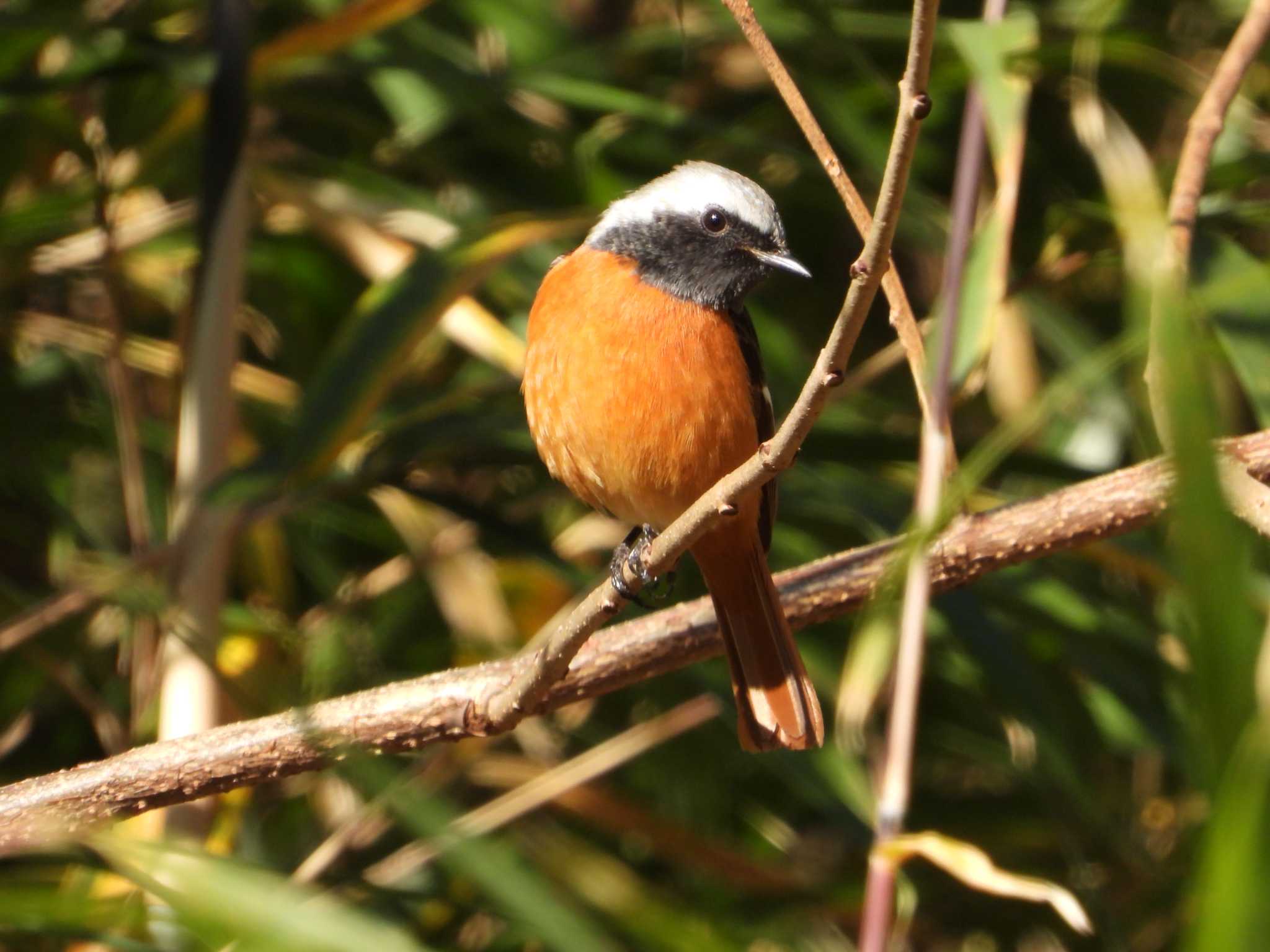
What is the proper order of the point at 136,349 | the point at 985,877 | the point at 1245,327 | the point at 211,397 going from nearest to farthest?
the point at 985,877, the point at 1245,327, the point at 211,397, the point at 136,349

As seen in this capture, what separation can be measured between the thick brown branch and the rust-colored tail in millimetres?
172

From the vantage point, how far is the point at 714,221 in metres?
3.66

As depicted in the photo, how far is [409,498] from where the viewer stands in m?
4.70

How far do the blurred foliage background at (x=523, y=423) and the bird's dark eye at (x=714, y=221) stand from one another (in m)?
0.49

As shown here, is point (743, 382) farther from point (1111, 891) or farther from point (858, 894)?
point (1111, 891)

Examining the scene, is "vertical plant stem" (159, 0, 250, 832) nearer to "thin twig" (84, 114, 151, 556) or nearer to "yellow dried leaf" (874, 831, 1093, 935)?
"thin twig" (84, 114, 151, 556)

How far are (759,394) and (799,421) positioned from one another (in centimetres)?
160

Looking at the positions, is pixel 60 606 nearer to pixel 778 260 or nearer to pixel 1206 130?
pixel 778 260

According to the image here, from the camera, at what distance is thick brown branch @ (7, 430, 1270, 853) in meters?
2.63

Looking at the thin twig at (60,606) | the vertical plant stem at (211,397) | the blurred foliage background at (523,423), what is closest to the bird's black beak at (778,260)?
the blurred foliage background at (523,423)

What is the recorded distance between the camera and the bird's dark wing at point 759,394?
3586 mm

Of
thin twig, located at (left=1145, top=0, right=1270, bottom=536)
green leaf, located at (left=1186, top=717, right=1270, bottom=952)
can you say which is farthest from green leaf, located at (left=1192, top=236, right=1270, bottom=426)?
green leaf, located at (left=1186, top=717, right=1270, bottom=952)

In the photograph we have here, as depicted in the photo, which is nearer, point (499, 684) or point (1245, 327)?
point (499, 684)

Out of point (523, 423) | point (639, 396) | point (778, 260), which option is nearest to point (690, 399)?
point (639, 396)
